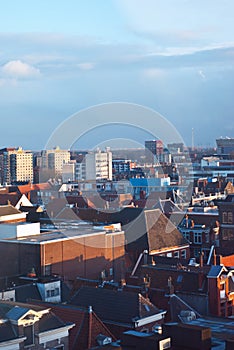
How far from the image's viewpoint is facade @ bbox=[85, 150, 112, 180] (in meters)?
120

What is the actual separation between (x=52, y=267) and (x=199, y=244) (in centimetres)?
1297

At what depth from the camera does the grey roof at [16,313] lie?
1747 centimetres

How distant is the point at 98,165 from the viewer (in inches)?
4929

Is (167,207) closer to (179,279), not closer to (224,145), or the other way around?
(179,279)

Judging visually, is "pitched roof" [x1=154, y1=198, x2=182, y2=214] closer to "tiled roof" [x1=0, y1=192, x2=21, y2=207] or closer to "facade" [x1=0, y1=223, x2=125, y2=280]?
"tiled roof" [x1=0, y1=192, x2=21, y2=207]

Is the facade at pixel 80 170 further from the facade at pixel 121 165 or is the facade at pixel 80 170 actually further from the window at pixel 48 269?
the window at pixel 48 269

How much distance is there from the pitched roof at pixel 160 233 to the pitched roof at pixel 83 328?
16317mm

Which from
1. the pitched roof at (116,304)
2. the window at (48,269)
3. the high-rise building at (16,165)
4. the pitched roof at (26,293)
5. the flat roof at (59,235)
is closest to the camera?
the pitched roof at (116,304)

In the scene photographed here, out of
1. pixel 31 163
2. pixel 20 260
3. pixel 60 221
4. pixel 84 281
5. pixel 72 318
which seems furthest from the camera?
pixel 31 163

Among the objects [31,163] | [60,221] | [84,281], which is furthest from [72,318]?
[31,163]

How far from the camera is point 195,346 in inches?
658

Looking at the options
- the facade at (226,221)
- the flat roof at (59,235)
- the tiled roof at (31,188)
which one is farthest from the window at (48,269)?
the tiled roof at (31,188)

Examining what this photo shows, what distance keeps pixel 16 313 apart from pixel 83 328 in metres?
3.09

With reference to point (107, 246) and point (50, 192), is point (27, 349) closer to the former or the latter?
point (107, 246)
